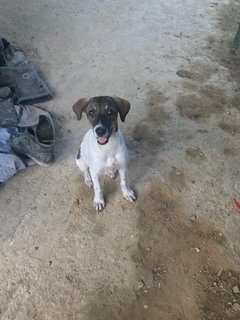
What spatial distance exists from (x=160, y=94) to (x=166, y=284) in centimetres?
236

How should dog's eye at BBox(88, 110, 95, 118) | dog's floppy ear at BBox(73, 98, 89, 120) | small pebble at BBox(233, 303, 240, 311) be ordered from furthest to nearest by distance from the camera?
1. dog's floppy ear at BBox(73, 98, 89, 120)
2. dog's eye at BBox(88, 110, 95, 118)
3. small pebble at BBox(233, 303, 240, 311)

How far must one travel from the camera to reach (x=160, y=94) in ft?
14.8

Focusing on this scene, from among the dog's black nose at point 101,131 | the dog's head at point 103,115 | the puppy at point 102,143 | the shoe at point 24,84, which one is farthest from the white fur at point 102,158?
the shoe at point 24,84

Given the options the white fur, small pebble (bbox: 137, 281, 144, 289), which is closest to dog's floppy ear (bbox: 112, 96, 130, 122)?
the white fur

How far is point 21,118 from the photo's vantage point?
4004 millimetres

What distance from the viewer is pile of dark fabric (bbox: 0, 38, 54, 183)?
362 centimetres

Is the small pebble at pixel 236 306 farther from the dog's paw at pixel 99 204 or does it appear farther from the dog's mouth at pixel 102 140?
the dog's mouth at pixel 102 140

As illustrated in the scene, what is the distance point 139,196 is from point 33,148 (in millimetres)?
1085

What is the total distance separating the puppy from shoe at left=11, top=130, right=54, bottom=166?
0.38 metres

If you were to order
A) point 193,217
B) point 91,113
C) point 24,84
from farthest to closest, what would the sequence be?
point 24,84, point 193,217, point 91,113

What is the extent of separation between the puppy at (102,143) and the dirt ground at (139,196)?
212 mm

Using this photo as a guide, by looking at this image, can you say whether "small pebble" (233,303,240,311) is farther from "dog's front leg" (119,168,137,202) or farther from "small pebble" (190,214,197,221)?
"dog's front leg" (119,168,137,202)

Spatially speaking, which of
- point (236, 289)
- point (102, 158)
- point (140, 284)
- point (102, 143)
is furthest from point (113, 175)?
point (236, 289)

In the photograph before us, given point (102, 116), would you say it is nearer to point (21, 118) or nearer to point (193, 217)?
point (193, 217)
